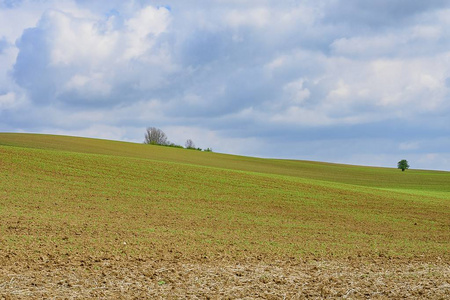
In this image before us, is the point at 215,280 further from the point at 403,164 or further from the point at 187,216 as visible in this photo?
the point at 403,164

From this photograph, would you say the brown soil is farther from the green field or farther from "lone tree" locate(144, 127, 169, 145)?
"lone tree" locate(144, 127, 169, 145)

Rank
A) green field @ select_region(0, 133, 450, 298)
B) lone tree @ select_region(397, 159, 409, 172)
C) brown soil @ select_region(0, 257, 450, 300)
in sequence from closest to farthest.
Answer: brown soil @ select_region(0, 257, 450, 300) → green field @ select_region(0, 133, 450, 298) → lone tree @ select_region(397, 159, 409, 172)

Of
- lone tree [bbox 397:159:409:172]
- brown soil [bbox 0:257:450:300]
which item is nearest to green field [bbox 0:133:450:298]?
brown soil [bbox 0:257:450:300]

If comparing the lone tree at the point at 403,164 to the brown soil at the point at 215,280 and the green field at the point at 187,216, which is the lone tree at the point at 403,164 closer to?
the green field at the point at 187,216

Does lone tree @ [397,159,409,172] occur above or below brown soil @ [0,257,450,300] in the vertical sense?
above

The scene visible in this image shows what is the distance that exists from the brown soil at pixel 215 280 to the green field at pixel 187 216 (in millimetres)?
750

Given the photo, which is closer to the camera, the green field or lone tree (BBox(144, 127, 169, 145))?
the green field

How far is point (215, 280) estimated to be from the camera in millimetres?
10523

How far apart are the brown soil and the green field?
75 cm

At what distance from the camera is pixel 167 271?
11.2 metres

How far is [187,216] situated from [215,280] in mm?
10085

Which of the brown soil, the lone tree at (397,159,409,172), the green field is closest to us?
the brown soil

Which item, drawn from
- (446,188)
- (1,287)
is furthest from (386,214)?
(446,188)

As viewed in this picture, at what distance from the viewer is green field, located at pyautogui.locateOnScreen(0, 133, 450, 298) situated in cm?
1361
